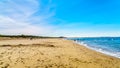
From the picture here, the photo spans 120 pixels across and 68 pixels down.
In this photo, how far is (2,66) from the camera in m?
8.04

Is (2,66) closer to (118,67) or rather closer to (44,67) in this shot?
(44,67)

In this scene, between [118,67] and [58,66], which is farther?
[118,67]

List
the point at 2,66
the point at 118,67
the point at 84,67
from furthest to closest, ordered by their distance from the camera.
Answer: the point at 118,67
the point at 84,67
the point at 2,66

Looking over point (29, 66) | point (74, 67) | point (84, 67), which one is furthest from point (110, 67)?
point (29, 66)

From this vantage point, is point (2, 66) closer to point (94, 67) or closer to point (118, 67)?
point (94, 67)

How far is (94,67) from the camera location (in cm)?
874

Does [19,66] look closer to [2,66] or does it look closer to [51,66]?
[2,66]

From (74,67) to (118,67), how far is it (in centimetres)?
301

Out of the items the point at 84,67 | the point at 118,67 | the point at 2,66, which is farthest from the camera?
the point at 118,67

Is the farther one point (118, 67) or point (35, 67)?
point (118, 67)

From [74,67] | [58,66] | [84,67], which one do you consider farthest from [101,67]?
[58,66]

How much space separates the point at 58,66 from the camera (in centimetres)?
844

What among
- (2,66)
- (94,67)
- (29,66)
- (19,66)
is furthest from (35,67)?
(94,67)

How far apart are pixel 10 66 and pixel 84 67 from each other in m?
4.33
